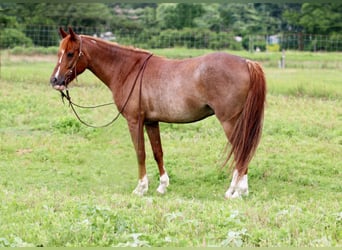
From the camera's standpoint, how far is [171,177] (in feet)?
27.9

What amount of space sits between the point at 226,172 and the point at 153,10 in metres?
26.5

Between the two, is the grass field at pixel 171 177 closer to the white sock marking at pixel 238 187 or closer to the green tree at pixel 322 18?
the white sock marking at pixel 238 187

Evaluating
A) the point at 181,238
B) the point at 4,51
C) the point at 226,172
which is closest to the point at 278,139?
the point at 226,172

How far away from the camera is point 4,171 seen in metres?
8.85

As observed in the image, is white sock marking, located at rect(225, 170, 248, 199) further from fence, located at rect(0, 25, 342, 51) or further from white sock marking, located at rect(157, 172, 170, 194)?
fence, located at rect(0, 25, 342, 51)

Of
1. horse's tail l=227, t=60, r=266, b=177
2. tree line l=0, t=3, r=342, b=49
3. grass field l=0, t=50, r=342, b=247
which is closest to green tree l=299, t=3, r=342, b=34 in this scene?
tree line l=0, t=3, r=342, b=49

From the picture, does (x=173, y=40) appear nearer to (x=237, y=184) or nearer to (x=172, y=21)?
(x=172, y=21)

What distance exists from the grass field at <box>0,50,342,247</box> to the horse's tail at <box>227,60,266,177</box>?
529mm

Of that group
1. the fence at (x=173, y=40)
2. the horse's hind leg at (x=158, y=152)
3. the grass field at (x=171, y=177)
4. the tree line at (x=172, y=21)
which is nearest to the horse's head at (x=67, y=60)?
the horse's hind leg at (x=158, y=152)

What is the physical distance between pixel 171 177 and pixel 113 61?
1.80 metres

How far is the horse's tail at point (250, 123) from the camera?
23.5 feet

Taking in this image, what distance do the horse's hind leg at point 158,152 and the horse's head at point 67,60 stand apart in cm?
126

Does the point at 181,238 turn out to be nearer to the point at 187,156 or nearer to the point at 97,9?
the point at 187,156

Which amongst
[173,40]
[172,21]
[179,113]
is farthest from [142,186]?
[172,21]
